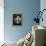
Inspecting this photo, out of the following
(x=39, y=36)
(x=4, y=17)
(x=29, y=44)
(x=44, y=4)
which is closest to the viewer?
(x=39, y=36)

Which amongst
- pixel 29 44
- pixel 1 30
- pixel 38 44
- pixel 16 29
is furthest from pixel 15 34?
pixel 38 44

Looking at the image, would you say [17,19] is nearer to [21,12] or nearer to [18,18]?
[18,18]

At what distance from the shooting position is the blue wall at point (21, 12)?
5.15 metres

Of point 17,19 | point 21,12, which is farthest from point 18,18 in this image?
point 21,12

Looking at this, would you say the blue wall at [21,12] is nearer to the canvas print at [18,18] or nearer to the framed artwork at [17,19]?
the canvas print at [18,18]

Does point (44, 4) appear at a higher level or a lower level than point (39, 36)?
higher

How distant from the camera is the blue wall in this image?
5.15 meters

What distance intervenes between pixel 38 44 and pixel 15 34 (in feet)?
8.91

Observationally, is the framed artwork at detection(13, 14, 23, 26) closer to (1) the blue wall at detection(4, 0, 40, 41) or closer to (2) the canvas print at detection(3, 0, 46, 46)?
(2) the canvas print at detection(3, 0, 46, 46)

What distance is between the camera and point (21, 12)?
5.18 m

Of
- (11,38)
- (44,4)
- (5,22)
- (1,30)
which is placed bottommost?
(11,38)

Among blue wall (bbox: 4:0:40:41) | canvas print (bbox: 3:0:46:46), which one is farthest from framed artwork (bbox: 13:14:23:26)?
blue wall (bbox: 4:0:40:41)

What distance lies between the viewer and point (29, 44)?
319 centimetres

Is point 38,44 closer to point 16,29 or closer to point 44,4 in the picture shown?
point 44,4
